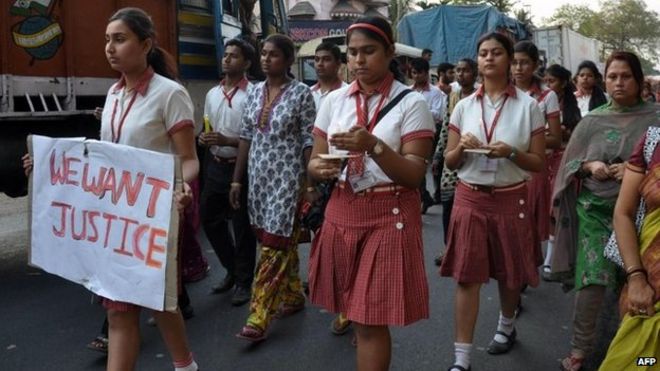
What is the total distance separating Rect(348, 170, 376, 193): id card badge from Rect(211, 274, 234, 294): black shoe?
2494 millimetres

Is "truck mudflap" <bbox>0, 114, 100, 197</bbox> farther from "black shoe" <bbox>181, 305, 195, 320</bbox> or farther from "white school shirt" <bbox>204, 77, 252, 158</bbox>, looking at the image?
"black shoe" <bbox>181, 305, 195, 320</bbox>

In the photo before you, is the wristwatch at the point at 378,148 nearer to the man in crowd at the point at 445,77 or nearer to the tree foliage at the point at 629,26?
the man in crowd at the point at 445,77

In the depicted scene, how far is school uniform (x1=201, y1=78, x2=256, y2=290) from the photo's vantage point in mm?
4699

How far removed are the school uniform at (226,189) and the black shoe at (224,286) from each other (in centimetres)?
12

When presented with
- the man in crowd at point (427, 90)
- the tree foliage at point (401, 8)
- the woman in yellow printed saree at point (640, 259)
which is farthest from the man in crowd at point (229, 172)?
the tree foliage at point (401, 8)

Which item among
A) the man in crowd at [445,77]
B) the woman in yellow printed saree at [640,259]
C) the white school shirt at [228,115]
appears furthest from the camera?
the man in crowd at [445,77]

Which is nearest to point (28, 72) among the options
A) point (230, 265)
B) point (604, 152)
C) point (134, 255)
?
point (230, 265)

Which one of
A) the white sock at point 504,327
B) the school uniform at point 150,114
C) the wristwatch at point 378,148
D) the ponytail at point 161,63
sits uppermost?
the ponytail at point 161,63

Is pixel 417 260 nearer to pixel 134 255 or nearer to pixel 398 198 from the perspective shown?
pixel 398 198

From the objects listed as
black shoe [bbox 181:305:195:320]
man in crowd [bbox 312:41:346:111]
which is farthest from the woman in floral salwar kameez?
man in crowd [bbox 312:41:346:111]

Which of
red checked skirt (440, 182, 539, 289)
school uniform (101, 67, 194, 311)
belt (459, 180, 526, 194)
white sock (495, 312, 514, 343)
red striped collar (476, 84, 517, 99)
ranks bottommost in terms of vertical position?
white sock (495, 312, 514, 343)

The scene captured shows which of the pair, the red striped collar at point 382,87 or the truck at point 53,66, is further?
the truck at point 53,66

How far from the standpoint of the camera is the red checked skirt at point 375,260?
2705 mm

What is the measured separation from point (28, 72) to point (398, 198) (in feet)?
11.4
